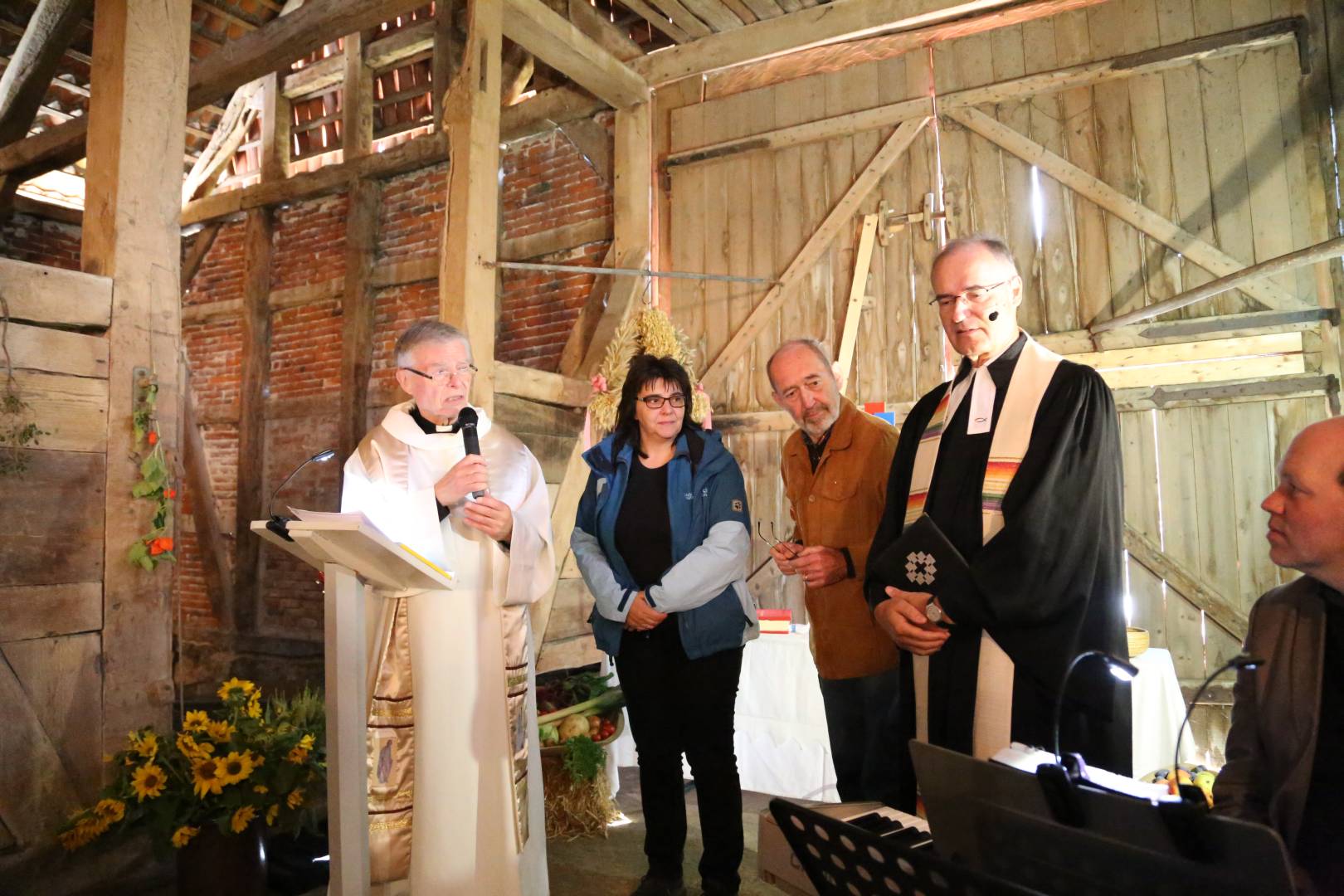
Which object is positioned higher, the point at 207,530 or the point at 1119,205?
the point at 1119,205

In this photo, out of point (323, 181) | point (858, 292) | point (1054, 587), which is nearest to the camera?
point (1054, 587)

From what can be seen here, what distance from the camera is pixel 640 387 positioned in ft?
10.3

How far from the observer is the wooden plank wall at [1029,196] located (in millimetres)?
4797

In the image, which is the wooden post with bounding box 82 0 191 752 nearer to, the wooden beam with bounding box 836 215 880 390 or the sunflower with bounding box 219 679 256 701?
the sunflower with bounding box 219 679 256 701

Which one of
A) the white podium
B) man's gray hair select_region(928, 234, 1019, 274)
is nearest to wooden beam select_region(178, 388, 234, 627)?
the white podium

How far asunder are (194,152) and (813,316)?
7399mm

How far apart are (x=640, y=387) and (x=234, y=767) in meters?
1.94

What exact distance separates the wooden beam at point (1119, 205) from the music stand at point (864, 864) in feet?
15.0

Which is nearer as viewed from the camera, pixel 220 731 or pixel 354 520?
pixel 354 520

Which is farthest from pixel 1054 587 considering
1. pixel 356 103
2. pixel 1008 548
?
pixel 356 103

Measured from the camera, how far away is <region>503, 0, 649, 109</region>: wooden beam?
5172mm

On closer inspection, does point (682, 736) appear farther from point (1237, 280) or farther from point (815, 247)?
point (815, 247)

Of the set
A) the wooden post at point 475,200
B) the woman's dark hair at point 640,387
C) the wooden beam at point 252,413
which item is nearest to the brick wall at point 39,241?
the wooden beam at point 252,413

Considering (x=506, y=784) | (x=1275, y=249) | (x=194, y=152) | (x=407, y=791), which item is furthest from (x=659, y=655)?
(x=194, y=152)
